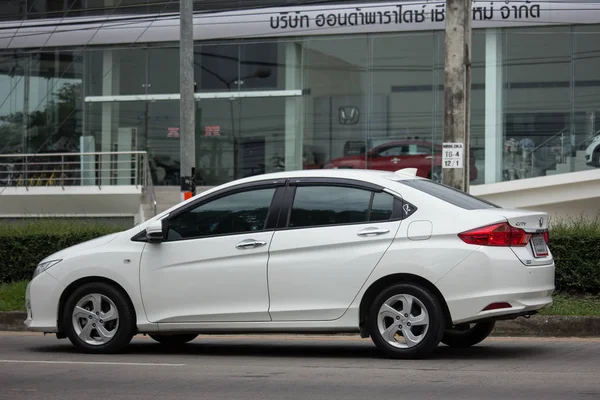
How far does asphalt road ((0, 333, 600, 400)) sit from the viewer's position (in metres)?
7.29

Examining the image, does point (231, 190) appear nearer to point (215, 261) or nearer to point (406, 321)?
point (215, 261)

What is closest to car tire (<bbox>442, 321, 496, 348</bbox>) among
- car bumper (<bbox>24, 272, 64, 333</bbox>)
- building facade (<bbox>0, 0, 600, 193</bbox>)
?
car bumper (<bbox>24, 272, 64, 333</bbox>)

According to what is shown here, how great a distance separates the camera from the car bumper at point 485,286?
27.9 feet

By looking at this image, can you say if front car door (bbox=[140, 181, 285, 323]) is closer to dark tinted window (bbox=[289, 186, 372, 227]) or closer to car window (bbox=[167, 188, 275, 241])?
car window (bbox=[167, 188, 275, 241])

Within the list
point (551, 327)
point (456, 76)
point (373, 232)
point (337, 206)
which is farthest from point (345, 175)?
point (456, 76)

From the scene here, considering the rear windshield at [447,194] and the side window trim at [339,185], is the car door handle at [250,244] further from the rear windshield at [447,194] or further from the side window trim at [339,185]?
the rear windshield at [447,194]

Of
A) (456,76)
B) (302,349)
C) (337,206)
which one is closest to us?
(337,206)

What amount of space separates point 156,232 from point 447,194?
274 centimetres

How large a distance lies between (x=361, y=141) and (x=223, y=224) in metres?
17.0

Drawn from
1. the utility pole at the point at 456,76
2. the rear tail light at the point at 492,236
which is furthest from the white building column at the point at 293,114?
the rear tail light at the point at 492,236

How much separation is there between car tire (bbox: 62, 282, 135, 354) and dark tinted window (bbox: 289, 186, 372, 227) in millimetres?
1840

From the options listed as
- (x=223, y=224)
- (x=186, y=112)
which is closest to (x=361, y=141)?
(x=186, y=112)

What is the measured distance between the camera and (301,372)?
27.4 ft

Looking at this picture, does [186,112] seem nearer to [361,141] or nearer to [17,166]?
[361,141]
